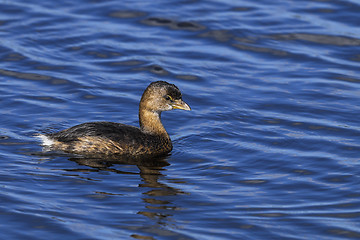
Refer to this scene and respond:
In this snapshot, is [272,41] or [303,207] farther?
[272,41]

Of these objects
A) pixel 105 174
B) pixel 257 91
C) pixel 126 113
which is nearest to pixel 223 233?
pixel 105 174

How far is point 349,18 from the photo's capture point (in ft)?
54.9

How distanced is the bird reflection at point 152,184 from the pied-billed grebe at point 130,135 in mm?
176

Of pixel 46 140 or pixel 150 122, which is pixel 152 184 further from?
pixel 46 140

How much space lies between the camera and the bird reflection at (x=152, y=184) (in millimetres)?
8719

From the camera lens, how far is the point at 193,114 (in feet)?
40.7

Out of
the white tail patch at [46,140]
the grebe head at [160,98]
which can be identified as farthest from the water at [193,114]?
the grebe head at [160,98]

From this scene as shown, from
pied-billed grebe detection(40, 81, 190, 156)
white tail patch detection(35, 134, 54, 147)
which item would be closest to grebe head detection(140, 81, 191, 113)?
pied-billed grebe detection(40, 81, 190, 156)

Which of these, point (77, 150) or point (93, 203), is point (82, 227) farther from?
point (77, 150)

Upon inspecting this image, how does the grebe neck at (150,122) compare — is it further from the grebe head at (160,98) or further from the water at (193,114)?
the water at (193,114)

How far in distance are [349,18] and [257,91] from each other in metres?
4.53

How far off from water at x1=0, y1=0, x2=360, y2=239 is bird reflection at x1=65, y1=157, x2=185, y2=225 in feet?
0.08

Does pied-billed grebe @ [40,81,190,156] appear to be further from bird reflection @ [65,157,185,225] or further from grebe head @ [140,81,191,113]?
bird reflection @ [65,157,185,225]

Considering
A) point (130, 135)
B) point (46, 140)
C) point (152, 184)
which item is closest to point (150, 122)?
point (130, 135)
